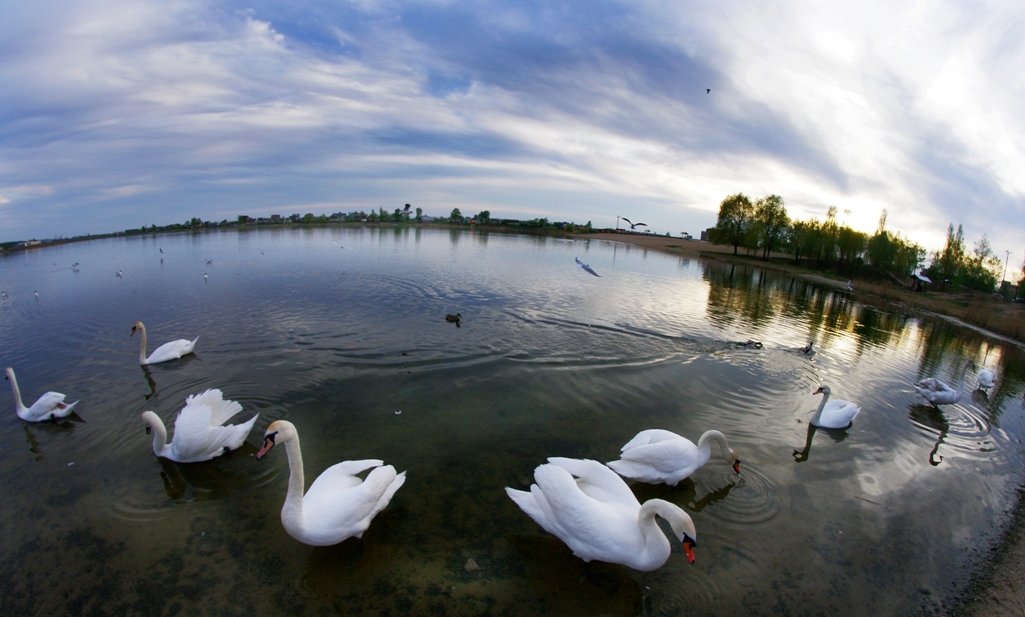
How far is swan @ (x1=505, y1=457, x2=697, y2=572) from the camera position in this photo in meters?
4.84

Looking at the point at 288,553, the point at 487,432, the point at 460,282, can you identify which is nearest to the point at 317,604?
the point at 288,553

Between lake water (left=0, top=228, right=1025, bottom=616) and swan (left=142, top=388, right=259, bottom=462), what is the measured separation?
0.96 ft

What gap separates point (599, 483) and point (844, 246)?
2831 inches

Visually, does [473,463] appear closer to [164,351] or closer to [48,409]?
[48,409]

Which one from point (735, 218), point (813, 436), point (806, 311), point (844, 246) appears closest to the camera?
point (813, 436)

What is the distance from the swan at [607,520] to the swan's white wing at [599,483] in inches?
0.5

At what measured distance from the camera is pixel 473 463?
7.52 m

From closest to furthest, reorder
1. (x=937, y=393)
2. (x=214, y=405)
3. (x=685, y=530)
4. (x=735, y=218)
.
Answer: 1. (x=685, y=530)
2. (x=214, y=405)
3. (x=937, y=393)
4. (x=735, y=218)

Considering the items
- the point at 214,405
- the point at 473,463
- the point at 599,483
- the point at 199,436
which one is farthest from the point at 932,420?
the point at 214,405

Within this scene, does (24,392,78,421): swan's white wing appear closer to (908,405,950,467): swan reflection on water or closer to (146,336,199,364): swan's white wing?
(146,336,199,364): swan's white wing

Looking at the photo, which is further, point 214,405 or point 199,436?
point 214,405

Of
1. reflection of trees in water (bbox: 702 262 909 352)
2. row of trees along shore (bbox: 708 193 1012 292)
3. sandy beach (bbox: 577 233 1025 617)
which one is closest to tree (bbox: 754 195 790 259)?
row of trees along shore (bbox: 708 193 1012 292)

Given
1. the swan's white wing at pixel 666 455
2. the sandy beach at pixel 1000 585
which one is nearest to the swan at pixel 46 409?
the swan's white wing at pixel 666 455

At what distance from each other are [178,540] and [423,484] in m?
3.22
